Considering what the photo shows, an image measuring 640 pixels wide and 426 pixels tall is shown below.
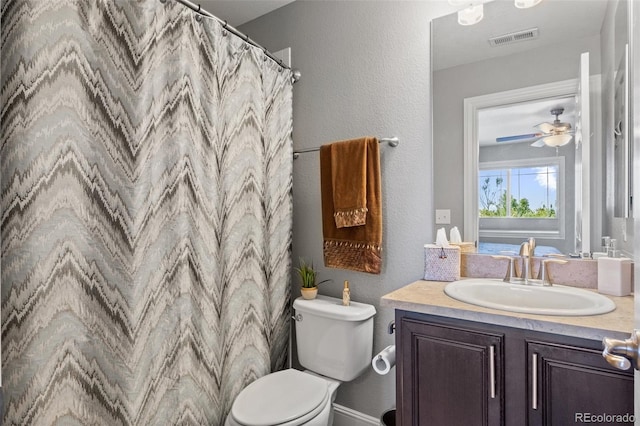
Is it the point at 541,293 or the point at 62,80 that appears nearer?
the point at 62,80

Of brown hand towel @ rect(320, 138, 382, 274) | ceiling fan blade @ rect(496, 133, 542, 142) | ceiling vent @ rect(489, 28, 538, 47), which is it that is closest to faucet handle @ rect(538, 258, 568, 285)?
ceiling fan blade @ rect(496, 133, 542, 142)

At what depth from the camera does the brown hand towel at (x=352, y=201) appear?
70.4 inches

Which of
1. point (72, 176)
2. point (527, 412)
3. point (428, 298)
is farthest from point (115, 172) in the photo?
point (527, 412)

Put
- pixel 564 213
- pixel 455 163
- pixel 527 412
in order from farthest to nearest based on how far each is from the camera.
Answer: pixel 455 163 → pixel 564 213 → pixel 527 412

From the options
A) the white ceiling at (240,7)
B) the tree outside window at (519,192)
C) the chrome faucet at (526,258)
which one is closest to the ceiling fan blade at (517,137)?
the tree outside window at (519,192)

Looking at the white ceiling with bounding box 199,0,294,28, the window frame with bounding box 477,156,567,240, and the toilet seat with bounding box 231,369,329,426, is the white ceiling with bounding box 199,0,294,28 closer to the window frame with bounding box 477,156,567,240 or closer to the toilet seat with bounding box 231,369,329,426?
the window frame with bounding box 477,156,567,240

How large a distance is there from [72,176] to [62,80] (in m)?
0.31

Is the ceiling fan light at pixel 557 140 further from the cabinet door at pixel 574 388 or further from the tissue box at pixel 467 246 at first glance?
the cabinet door at pixel 574 388

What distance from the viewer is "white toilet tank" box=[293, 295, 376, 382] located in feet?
5.58

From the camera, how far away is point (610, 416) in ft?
3.12

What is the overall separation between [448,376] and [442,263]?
20.7 inches

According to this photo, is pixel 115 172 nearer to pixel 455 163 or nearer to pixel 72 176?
pixel 72 176

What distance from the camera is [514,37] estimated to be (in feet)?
5.07
